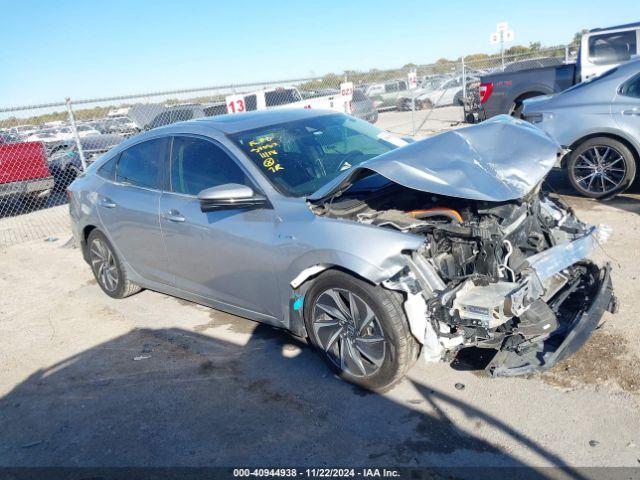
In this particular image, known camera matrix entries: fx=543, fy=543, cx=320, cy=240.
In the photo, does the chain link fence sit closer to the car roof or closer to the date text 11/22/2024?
the car roof

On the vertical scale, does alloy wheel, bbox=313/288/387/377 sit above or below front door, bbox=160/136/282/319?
below

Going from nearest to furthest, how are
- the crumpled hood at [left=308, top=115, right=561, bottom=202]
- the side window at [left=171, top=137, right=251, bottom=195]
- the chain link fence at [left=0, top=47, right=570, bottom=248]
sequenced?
the crumpled hood at [left=308, top=115, right=561, bottom=202] → the side window at [left=171, top=137, right=251, bottom=195] → the chain link fence at [left=0, top=47, right=570, bottom=248]

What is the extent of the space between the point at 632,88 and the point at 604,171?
1038 millimetres

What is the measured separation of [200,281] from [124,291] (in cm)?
158

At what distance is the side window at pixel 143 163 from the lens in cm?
473

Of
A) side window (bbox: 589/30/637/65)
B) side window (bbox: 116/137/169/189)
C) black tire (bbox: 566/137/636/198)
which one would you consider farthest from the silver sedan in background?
side window (bbox: 589/30/637/65)

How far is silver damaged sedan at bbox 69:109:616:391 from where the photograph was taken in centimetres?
322

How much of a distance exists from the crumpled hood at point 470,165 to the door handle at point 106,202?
2.42 meters

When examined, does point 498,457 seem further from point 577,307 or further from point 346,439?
point 577,307

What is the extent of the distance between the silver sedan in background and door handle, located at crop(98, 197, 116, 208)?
5.49 meters

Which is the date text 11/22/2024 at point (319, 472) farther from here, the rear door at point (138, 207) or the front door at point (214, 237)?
the rear door at point (138, 207)

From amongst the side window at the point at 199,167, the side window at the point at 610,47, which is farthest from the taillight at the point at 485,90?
the side window at the point at 199,167

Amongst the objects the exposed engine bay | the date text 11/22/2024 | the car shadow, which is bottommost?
the car shadow

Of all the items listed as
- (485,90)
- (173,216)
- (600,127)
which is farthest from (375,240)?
(485,90)
